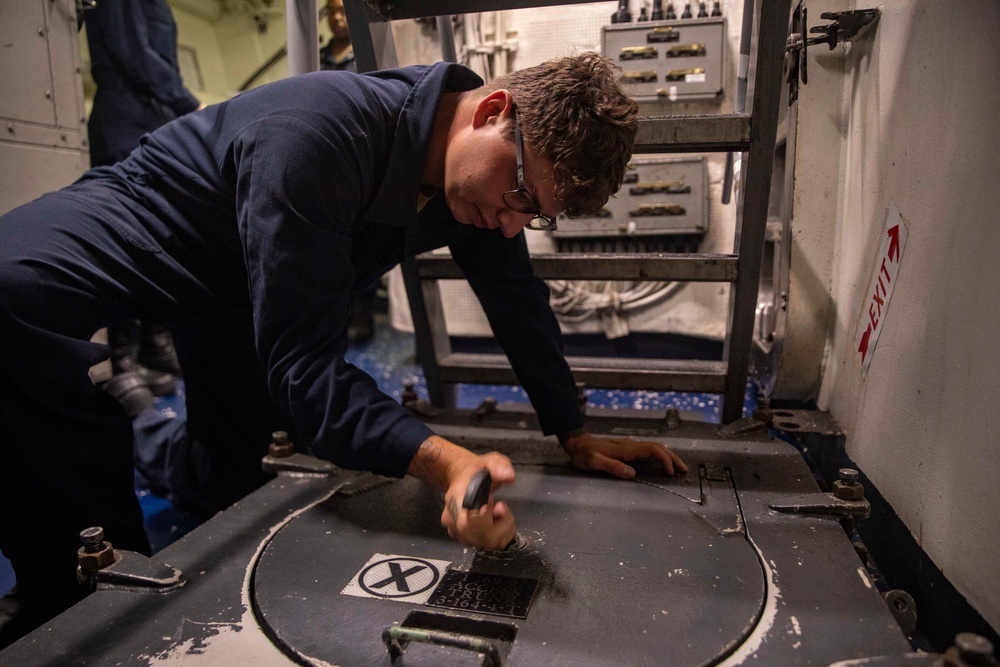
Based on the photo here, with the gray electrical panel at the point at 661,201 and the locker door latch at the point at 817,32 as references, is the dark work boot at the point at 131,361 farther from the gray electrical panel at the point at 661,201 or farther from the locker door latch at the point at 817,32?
the locker door latch at the point at 817,32

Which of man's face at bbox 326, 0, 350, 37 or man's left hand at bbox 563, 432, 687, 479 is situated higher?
man's face at bbox 326, 0, 350, 37

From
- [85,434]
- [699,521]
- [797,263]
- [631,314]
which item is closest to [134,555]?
[85,434]

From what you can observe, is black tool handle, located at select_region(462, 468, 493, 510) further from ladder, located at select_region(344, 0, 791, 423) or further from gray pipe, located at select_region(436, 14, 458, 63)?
gray pipe, located at select_region(436, 14, 458, 63)

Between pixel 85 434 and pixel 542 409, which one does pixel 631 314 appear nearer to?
pixel 542 409

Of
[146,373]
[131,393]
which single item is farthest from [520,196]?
[146,373]

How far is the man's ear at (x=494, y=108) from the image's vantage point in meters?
1.04

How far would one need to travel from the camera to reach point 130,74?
2260mm

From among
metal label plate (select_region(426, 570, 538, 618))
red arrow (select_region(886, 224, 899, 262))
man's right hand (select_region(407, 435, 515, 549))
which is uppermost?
red arrow (select_region(886, 224, 899, 262))

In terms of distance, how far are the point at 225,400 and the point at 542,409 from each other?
0.89 meters

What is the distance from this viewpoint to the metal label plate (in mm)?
857

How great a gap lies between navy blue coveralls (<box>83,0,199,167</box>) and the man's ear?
4.84 feet

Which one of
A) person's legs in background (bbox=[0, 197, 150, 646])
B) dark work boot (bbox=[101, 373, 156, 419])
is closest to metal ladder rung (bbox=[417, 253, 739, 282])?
person's legs in background (bbox=[0, 197, 150, 646])

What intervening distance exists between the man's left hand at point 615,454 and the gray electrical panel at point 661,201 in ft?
6.67

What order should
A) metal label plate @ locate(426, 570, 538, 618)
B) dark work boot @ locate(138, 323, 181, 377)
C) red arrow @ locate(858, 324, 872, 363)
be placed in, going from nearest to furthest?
metal label plate @ locate(426, 570, 538, 618) → red arrow @ locate(858, 324, 872, 363) → dark work boot @ locate(138, 323, 181, 377)
